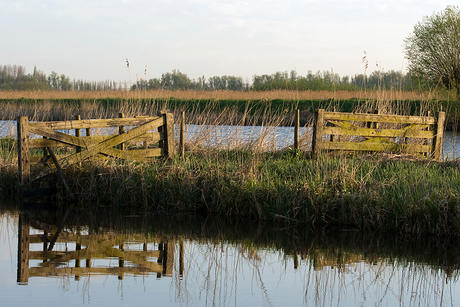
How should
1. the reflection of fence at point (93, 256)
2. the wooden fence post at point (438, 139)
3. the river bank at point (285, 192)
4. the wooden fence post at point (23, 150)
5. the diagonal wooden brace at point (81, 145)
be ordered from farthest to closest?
the wooden fence post at point (438, 139), the diagonal wooden brace at point (81, 145), the wooden fence post at point (23, 150), the river bank at point (285, 192), the reflection of fence at point (93, 256)

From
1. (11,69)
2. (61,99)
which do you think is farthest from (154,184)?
(11,69)

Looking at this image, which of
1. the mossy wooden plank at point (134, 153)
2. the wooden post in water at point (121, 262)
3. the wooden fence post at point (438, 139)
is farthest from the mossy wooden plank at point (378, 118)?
the wooden post in water at point (121, 262)

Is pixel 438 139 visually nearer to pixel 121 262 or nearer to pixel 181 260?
pixel 181 260

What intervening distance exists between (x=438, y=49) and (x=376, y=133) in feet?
74.1

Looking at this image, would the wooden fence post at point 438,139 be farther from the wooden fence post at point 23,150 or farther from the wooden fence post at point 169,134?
the wooden fence post at point 23,150

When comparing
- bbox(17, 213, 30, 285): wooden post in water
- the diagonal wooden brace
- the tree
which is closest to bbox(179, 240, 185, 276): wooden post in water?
bbox(17, 213, 30, 285): wooden post in water

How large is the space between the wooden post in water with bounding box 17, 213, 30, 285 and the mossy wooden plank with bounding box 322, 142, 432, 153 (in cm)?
633

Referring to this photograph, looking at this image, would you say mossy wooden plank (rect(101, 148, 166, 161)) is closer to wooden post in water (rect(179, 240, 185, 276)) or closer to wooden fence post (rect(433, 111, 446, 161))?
wooden post in water (rect(179, 240, 185, 276))

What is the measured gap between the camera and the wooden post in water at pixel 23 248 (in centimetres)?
539

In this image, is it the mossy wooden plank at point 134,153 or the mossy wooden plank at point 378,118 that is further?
the mossy wooden plank at point 378,118

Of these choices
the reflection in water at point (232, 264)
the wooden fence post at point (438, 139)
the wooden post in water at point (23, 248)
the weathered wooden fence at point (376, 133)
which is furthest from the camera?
the wooden fence post at point (438, 139)

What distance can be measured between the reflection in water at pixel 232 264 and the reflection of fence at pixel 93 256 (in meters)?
0.01

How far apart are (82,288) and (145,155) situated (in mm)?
5465

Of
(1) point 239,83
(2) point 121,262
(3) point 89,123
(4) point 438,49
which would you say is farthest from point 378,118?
(1) point 239,83
